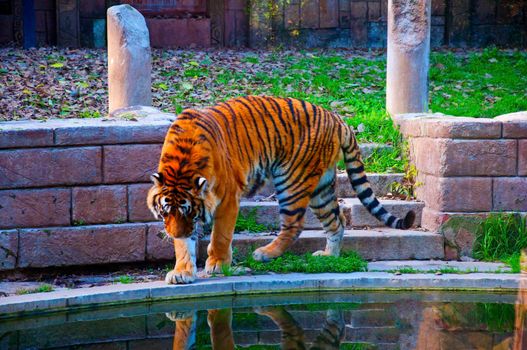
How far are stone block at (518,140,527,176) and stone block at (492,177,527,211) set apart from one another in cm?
6

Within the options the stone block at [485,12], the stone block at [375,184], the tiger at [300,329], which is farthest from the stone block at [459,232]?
Result: the stone block at [485,12]

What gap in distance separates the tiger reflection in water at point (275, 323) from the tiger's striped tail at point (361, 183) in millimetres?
1305

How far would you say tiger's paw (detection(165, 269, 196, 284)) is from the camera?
22.1 feet

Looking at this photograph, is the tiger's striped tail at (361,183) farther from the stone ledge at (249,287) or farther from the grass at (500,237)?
the grass at (500,237)

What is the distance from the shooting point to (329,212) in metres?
7.57

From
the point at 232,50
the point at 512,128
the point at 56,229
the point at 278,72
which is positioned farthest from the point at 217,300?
the point at 232,50

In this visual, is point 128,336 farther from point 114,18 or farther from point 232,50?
point 232,50

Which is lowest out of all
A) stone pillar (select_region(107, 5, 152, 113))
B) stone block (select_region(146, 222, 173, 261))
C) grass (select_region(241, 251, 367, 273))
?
grass (select_region(241, 251, 367, 273))

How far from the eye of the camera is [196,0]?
15.5 m

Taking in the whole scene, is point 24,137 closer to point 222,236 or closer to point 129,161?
point 129,161

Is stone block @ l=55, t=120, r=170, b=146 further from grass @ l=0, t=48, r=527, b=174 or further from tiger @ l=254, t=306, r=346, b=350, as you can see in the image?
grass @ l=0, t=48, r=527, b=174

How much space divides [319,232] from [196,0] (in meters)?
8.22

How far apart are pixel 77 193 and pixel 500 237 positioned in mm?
3555

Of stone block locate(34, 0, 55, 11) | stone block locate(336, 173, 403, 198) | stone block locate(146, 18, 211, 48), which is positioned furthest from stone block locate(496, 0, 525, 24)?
stone block locate(336, 173, 403, 198)
